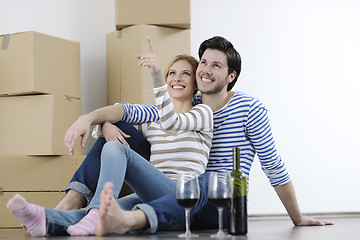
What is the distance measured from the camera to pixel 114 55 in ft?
10.0

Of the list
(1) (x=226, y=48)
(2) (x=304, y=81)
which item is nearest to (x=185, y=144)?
(1) (x=226, y=48)

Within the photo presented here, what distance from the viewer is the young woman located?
70.2 inches

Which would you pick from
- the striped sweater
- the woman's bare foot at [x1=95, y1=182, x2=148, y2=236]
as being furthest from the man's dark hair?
the woman's bare foot at [x1=95, y1=182, x2=148, y2=236]

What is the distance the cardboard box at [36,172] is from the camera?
8.87 feet

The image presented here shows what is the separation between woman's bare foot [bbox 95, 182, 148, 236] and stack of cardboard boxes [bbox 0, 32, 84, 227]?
3.43 ft

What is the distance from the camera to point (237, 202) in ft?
5.94

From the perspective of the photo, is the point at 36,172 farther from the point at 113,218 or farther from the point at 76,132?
the point at 113,218

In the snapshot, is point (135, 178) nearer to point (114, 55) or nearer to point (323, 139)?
point (114, 55)

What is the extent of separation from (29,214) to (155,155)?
57 cm

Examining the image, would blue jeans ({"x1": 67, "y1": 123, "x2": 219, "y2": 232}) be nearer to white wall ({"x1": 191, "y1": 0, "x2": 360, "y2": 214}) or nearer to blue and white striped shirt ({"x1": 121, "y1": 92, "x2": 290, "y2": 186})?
blue and white striped shirt ({"x1": 121, "y1": 92, "x2": 290, "y2": 186})

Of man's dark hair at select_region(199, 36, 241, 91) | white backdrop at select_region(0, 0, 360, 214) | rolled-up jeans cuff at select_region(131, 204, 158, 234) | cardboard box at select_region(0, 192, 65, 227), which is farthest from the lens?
white backdrop at select_region(0, 0, 360, 214)

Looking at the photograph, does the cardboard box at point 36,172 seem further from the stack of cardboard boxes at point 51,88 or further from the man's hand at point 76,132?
the man's hand at point 76,132

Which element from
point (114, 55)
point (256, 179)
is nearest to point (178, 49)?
point (114, 55)

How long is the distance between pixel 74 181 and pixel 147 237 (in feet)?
1.68
